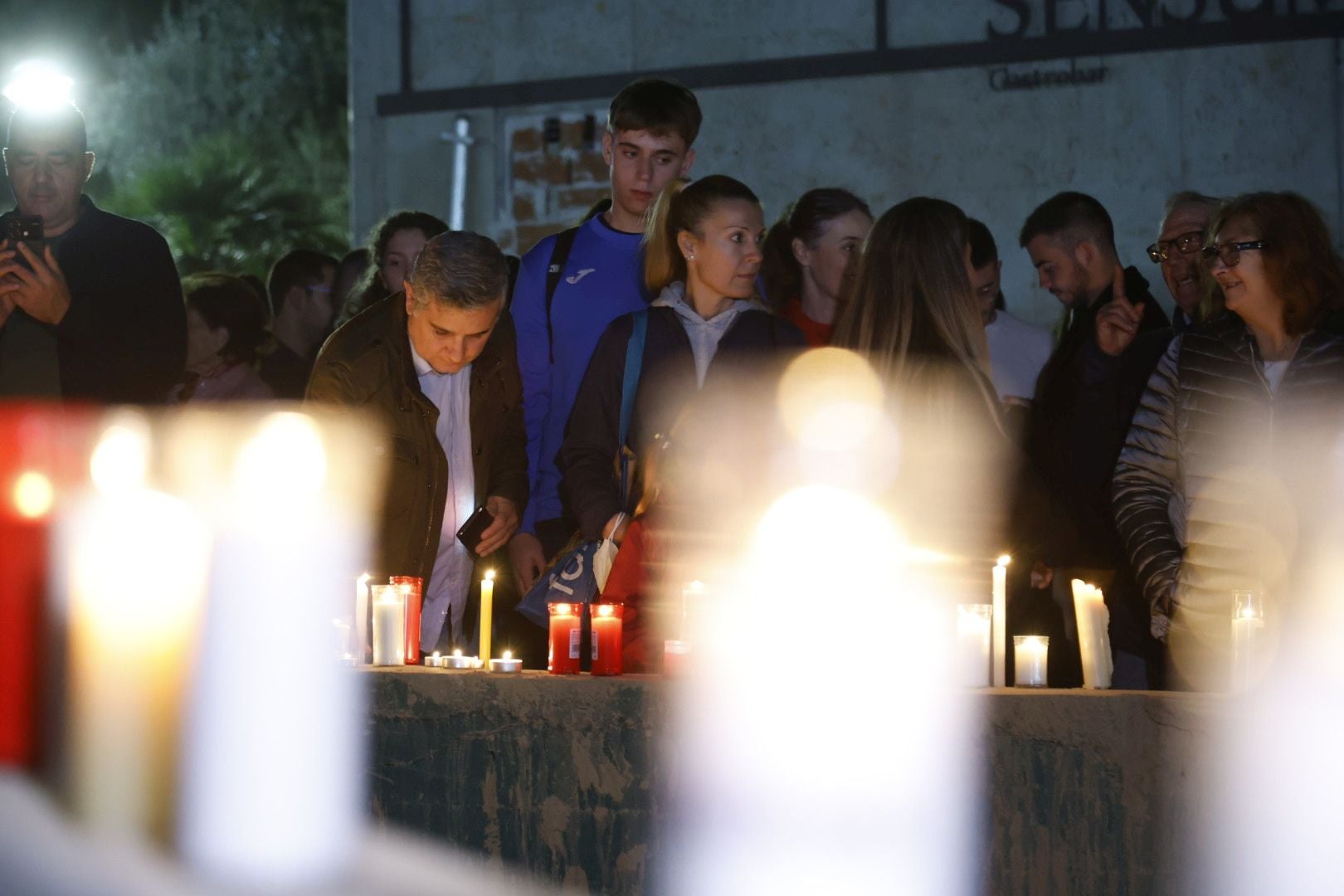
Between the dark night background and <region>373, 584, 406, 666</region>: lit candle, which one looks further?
the dark night background

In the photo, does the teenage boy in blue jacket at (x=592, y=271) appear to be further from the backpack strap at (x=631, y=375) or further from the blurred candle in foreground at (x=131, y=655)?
the blurred candle in foreground at (x=131, y=655)

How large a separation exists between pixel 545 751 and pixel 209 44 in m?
29.6

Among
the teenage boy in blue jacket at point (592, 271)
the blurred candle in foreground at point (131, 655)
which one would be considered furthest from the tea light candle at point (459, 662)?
the teenage boy in blue jacket at point (592, 271)

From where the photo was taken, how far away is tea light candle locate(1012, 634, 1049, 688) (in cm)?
364

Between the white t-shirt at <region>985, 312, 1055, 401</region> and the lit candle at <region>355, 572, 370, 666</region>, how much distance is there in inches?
85.1

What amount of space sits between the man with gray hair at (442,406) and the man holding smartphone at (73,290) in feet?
2.28

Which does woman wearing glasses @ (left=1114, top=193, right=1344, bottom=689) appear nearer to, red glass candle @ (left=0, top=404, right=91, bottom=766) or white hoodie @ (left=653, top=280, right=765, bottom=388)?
white hoodie @ (left=653, top=280, right=765, bottom=388)

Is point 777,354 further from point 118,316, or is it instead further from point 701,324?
point 118,316

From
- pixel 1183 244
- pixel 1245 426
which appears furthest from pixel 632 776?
pixel 1183 244

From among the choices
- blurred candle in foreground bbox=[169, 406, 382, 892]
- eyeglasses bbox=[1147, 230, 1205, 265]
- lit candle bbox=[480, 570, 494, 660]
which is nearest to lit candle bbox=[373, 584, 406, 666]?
blurred candle in foreground bbox=[169, 406, 382, 892]

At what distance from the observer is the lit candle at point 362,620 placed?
4.01 meters

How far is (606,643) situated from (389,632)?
527 millimetres

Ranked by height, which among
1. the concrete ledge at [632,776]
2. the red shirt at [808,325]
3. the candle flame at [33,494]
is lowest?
the concrete ledge at [632,776]

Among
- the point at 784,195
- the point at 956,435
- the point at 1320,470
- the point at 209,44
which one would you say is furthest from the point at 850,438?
the point at 209,44
